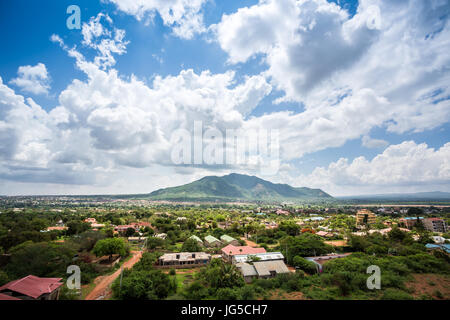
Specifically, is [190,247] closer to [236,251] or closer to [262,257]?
[236,251]

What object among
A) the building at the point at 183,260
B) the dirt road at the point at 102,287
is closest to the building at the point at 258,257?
the building at the point at 183,260

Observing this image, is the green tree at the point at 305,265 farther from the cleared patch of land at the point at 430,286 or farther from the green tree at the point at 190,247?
the green tree at the point at 190,247

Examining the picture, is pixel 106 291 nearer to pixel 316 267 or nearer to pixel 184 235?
pixel 316 267

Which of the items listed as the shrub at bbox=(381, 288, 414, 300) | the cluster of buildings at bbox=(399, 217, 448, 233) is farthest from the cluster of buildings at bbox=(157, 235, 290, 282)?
the cluster of buildings at bbox=(399, 217, 448, 233)
